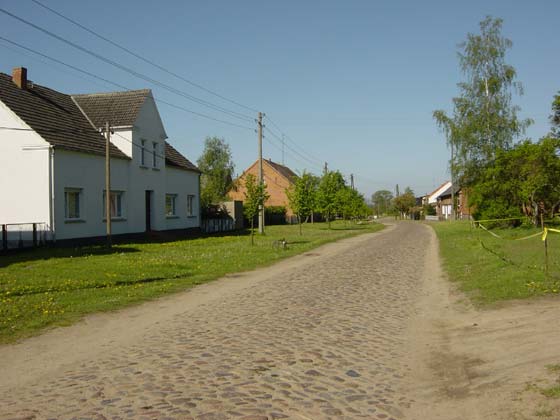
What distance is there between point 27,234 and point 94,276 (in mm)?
10102

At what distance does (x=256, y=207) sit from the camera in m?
28.4

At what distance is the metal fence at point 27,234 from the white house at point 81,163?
32cm

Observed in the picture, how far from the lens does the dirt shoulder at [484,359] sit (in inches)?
205

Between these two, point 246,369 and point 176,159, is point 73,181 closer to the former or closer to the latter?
point 176,159

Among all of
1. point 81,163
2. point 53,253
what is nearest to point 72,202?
point 81,163

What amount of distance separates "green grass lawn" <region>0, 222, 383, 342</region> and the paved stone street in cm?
201

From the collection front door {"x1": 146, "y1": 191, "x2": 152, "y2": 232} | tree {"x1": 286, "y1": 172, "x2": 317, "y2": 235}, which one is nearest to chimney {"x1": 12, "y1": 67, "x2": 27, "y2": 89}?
front door {"x1": 146, "y1": 191, "x2": 152, "y2": 232}

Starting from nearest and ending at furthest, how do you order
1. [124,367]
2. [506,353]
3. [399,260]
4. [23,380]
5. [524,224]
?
[23,380] → [124,367] → [506,353] → [399,260] → [524,224]

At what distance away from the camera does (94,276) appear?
15000 mm

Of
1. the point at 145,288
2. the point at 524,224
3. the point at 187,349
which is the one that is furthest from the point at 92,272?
the point at 524,224

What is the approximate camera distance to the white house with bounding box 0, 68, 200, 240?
23938 mm

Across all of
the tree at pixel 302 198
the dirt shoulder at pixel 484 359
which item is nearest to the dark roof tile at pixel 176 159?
the tree at pixel 302 198

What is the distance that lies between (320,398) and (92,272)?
11.7 meters

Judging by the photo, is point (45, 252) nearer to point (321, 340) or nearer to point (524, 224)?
point (321, 340)
